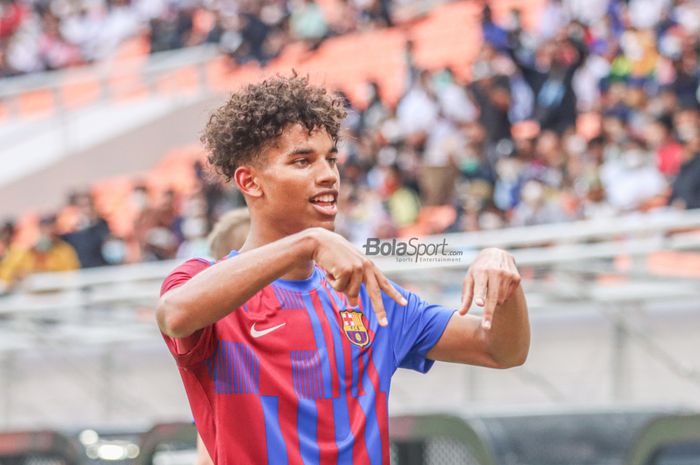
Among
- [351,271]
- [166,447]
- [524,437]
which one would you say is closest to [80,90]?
[166,447]

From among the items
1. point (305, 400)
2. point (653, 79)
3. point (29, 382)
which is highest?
point (653, 79)

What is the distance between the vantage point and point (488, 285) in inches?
124

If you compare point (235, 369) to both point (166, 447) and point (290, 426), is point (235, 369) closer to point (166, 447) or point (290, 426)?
A: point (290, 426)

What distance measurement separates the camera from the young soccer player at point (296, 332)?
3318mm

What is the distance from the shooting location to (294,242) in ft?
10.0

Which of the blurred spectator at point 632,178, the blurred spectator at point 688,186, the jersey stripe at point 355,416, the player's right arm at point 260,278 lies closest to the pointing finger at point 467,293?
the player's right arm at point 260,278

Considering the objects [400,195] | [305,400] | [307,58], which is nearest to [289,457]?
[305,400]

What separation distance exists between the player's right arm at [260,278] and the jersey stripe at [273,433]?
292 mm

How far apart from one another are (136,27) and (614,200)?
13463 mm

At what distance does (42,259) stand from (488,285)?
11149mm

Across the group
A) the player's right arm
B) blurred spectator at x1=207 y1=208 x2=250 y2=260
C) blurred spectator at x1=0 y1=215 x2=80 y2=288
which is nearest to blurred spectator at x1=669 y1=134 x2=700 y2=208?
blurred spectator at x1=207 y1=208 x2=250 y2=260

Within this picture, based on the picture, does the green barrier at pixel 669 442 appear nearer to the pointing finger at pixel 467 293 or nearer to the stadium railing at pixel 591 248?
the pointing finger at pixel 467 293

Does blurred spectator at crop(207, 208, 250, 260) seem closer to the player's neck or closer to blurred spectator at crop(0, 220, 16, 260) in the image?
the player's neck

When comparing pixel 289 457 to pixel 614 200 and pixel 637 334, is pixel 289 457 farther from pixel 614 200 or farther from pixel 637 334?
pixel 614 200
